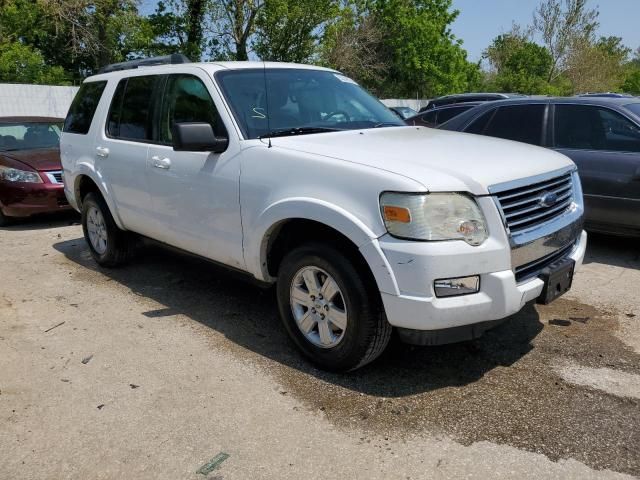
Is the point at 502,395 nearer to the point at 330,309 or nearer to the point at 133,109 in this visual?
the point at 330,309

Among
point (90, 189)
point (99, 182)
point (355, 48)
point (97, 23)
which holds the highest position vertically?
point (97, 23)

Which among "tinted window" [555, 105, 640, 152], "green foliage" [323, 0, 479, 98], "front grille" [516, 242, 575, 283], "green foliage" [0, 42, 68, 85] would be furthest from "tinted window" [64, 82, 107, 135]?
"green foliage" [323, 0, 479, 98]

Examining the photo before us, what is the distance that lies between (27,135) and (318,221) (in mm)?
7661

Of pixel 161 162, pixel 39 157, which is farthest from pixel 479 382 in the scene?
pixel 39 157

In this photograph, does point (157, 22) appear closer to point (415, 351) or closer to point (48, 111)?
point (48, 111)

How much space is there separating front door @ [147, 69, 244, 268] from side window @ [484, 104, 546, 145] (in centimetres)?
366

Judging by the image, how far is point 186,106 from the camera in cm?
457

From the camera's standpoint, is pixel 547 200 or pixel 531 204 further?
pixel 547 200

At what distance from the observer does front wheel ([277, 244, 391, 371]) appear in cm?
332

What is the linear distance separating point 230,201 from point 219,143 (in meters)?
0.40

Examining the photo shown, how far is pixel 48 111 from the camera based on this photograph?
60.9ft

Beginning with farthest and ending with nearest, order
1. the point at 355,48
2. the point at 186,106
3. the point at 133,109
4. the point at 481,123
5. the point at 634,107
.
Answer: the point at 355,48 < the point at 481,123 < the point at 634,107 < the point at 133,109 < the point at 186,106

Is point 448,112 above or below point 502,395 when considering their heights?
above

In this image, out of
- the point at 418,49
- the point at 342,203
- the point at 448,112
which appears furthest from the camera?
the point at 418,49
